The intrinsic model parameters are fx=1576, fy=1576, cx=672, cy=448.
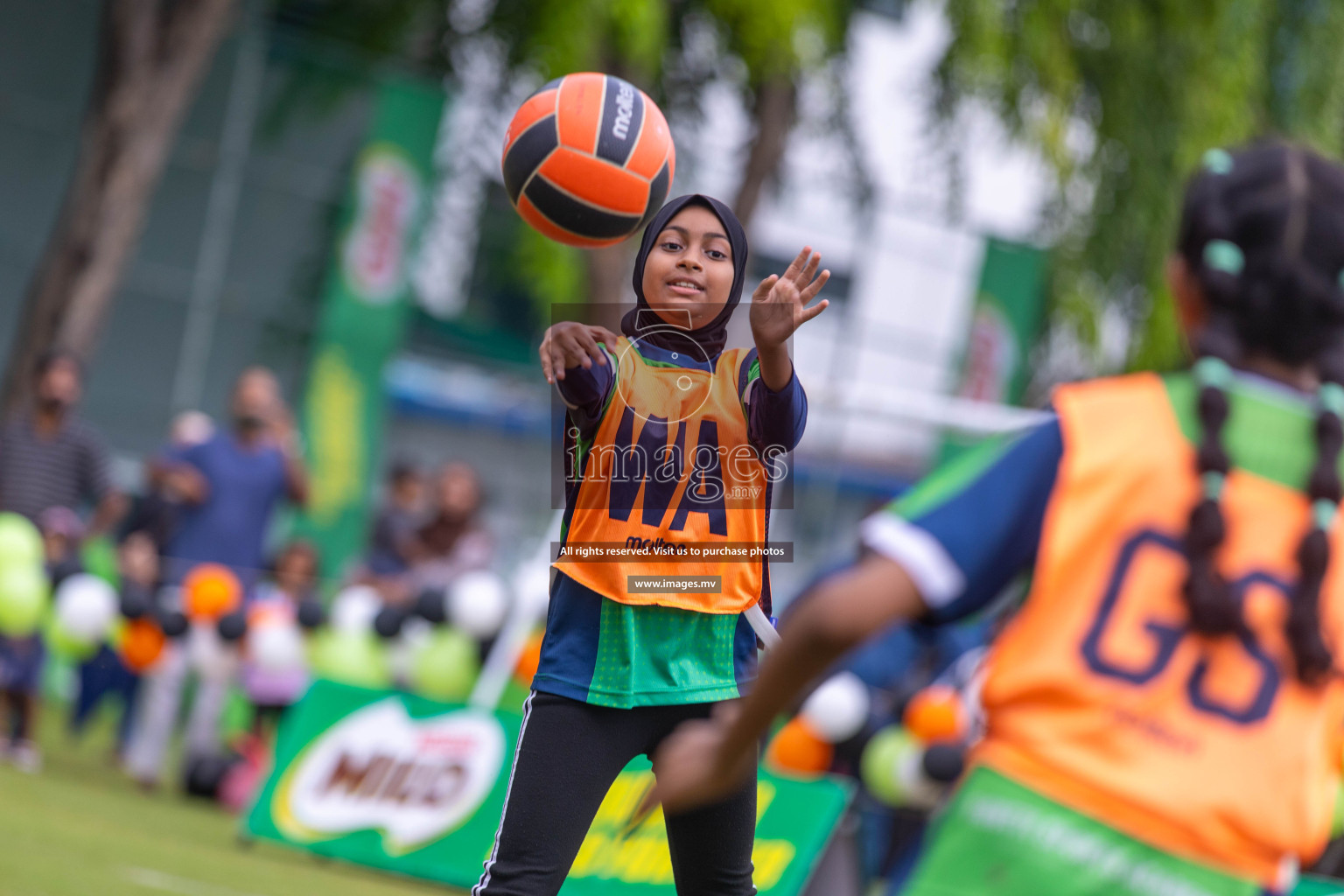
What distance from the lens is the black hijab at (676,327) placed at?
322cm

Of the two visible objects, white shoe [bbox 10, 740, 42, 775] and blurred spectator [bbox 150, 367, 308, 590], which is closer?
white shoe [bbox 10, 740, 42, 775]

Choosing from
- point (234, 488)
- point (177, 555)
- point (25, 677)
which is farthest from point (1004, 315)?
point (25, 677)

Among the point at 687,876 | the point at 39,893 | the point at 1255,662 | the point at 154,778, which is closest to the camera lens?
the point at 1255,662

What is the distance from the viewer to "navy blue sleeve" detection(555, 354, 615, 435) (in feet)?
10.1

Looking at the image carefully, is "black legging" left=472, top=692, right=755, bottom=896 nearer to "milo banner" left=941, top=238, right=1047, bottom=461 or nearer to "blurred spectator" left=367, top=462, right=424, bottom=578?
"blurred spectator" left=367, top=462, right=424, bottom=578

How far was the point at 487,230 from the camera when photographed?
13.6 meters

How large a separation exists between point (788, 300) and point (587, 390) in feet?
1.63

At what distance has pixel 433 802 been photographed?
664 cm

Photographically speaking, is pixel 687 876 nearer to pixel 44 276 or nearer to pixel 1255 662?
pixel 1255 662

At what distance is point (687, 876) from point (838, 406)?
8.25 m

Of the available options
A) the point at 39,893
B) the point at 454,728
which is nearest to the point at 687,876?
the point at 39,893

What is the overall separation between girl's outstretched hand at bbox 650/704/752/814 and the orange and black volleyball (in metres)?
1.71

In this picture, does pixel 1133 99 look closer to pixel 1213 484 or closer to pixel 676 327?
pixel 676 327

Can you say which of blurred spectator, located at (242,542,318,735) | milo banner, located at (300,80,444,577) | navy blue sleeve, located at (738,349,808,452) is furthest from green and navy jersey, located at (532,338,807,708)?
milo banner, located at (300,80,444,577)
